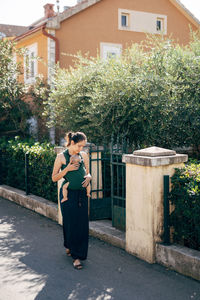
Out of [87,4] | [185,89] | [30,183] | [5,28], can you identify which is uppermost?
[5,28]

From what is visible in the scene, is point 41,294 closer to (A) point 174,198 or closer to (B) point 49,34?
(A) point 174,198

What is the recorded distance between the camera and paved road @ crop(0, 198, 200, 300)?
14.2 ft

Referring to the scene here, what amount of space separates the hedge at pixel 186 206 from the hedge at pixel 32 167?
3434 millimetres

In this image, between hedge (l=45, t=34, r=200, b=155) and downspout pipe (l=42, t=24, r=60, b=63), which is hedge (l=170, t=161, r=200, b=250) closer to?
hedge (l=45, t=34, r=200, b=155)

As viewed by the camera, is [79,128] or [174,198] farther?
[79,128]

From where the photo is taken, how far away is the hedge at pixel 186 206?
4.88 meters

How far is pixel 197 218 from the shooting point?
15.9 feet

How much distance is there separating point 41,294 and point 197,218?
205cm

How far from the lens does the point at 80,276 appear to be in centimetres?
483

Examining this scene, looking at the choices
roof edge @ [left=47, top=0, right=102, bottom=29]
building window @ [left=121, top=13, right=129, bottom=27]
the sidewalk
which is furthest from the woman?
building window @ [left=121, top=13, right=129, bottom=27]

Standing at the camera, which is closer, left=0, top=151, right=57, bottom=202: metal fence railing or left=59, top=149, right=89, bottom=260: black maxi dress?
left=59, top=149, right=89, bottom=260: black maxi dress

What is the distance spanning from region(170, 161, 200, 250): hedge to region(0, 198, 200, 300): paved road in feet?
1.71

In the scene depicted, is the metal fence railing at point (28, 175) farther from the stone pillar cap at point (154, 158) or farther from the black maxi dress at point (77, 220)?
the stone pillar cap at point (154, 158)

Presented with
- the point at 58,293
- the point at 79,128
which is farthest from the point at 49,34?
the point at 58,293
